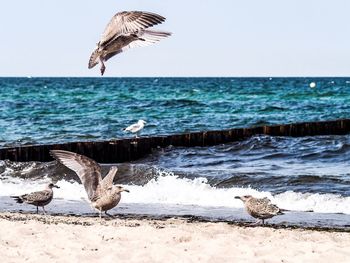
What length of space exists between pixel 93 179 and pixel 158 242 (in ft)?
7.32

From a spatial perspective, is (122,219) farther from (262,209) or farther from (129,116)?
(129,116)

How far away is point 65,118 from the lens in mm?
34375

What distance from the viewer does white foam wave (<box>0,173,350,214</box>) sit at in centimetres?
A: 1257

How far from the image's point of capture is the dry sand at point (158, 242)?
782 cm

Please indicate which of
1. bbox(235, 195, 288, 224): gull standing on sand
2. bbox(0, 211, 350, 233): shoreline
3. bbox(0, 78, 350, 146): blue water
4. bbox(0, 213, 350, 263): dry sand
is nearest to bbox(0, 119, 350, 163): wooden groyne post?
bbox(0, 78, 350, 146): blue water

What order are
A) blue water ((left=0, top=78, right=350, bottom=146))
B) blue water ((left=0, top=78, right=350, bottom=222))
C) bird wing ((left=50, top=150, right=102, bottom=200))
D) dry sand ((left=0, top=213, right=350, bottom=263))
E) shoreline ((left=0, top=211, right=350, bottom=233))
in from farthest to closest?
blue water ((left=0, top=78, right=350, bottom=146)) < blue water ((left=0, top=78, right=350, bottom=222)) < bird wing ((left=50, top=150, right=102, bottom=200)) < shoreline ((left=0, top=211, right=350, bottom=233)) < dry sand ((left=0, top=213, right=350, bottom=263))

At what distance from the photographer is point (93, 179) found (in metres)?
10.6

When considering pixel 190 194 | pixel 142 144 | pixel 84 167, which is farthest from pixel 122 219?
pixel 142 144
